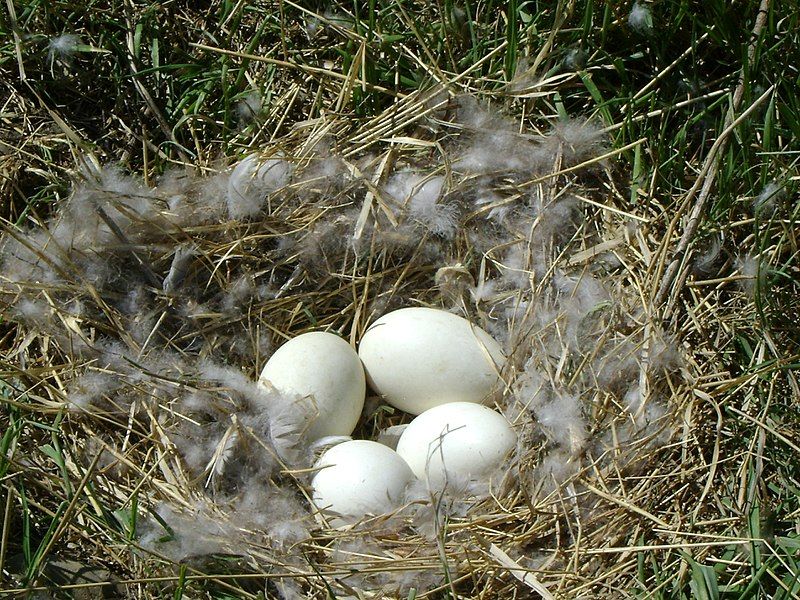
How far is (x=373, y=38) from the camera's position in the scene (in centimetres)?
212

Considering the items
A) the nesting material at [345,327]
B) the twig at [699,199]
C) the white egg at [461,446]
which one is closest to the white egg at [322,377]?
the nesting material at [345,327]

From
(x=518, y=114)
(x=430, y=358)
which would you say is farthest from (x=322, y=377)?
(x=518, y=114)

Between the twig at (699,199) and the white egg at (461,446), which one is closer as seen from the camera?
the white egg at (461,446)

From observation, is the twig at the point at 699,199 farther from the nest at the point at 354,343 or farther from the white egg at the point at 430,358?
the white egg at the point at 430,358

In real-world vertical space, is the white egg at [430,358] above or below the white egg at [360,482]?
above

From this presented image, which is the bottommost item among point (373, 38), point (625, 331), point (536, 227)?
point (625, 331)

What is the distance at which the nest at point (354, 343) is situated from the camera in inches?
64.0

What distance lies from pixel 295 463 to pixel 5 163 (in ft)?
3.22

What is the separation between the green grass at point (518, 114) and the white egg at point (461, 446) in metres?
0.33

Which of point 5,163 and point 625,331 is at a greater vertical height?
point 5,163

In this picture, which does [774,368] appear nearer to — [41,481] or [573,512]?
[573,512]

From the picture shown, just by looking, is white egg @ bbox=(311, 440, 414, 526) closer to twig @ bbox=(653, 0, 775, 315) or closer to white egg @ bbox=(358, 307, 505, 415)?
white egg @ bbox=(358, 307, 505, 415)

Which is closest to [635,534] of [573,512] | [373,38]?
[573,512]

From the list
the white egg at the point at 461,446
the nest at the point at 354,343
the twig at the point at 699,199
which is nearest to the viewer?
the nest at the point at 354,343
